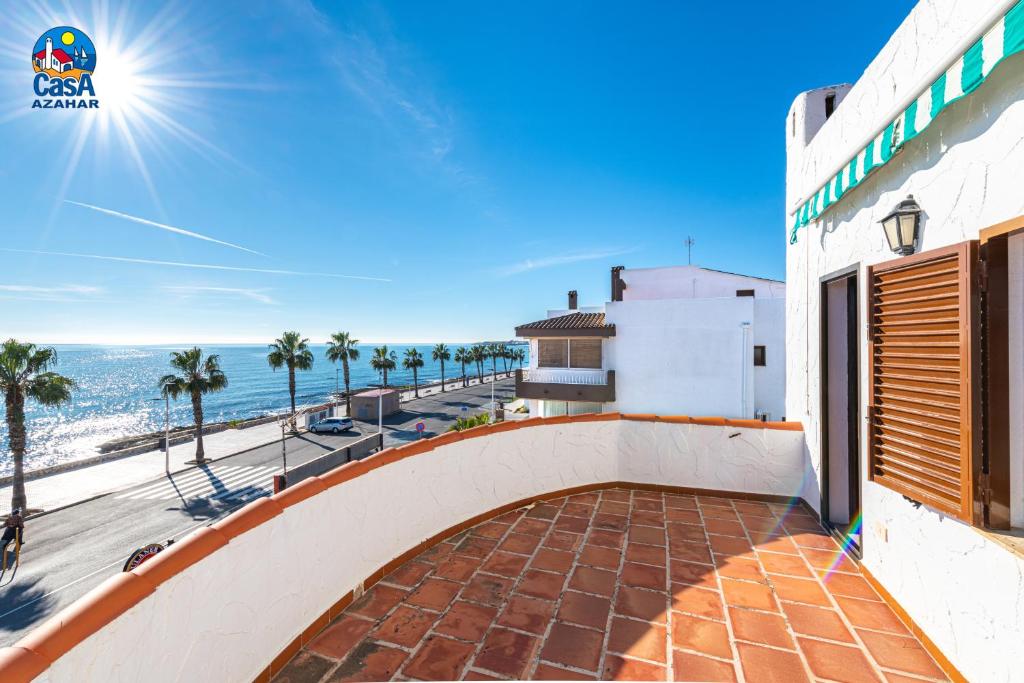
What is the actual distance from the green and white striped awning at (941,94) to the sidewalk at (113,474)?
2998 cm

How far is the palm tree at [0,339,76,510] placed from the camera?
18.0 meters

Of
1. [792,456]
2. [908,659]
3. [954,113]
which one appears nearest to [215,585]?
[908,659]

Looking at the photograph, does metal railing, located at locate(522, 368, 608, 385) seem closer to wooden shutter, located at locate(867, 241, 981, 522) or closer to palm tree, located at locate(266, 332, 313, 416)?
wooden shutter, located at locate(867, 241, 981, 522)

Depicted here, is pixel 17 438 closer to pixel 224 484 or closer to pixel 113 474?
pixel 113 474

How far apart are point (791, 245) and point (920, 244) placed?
Result: 3.14m

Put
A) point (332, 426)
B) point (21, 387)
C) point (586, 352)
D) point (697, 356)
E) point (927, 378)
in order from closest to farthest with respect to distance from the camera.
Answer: point (927, 378) → point (697, 356) → point (586, 352) → point (21, 387) → point (332, 426)

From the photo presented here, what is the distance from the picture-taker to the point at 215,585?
2.21 meters

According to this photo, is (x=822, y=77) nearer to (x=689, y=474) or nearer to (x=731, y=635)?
(x=689, y=474)

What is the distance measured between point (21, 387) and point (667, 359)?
29.7 m

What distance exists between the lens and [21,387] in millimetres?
18406

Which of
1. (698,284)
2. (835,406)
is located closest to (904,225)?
(835,406)

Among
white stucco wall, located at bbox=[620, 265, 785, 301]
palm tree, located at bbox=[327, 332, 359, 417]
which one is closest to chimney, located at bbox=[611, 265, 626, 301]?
white stucco wall, located at bbox=[620, 265, 785, 301]

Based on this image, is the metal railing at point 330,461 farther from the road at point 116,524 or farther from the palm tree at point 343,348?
the palm tree at point 343,348

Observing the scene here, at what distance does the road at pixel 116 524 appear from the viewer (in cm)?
1141
